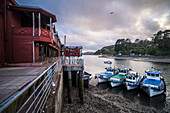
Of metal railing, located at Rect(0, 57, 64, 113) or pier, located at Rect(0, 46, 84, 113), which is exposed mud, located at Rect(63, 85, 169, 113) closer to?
pier, located at Rect(0, 46, 84, 113)

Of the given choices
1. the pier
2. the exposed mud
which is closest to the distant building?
the exposed mud

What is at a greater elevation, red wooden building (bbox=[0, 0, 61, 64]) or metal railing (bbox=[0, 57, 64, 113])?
red wooden building (bbox=[0, 0, 61, 64])

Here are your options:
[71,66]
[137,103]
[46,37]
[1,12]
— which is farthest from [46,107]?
[137,103]

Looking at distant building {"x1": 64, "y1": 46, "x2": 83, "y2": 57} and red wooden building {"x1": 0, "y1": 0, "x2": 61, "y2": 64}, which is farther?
distant building {"x1": 64, "y1": 46, "x2": 83, "y2": 57}

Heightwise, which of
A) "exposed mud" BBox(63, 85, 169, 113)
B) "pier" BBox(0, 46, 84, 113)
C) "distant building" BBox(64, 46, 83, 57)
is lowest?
"exposed mud" BBox(63, 85, 169, 113)

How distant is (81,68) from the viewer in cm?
1037

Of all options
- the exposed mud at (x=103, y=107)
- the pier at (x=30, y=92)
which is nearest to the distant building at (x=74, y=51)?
the exposed mud at (x=103, y=107)

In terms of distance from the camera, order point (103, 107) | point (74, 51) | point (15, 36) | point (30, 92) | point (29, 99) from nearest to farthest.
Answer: point (29, 99) → point (30, 92) → point (15, 36) → point (103, 107) → point (74, 51)

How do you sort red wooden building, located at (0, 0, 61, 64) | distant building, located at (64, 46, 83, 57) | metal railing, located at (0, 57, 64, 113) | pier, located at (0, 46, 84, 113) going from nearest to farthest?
metal railing, located at (0, 57, 64, 113) < pier, located at (0, 46, 84, 113) < red wooden building, located at (0, 0, 61, 64) < distant building, located at (64, 46, 83, 57)

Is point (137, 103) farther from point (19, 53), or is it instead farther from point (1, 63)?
point (1, 63)

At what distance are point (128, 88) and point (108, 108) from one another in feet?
24.8

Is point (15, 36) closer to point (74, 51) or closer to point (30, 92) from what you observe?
point (30, 92)

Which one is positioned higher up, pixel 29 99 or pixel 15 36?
pixel 15 36

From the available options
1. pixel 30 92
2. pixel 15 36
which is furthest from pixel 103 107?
pixel 15 36
